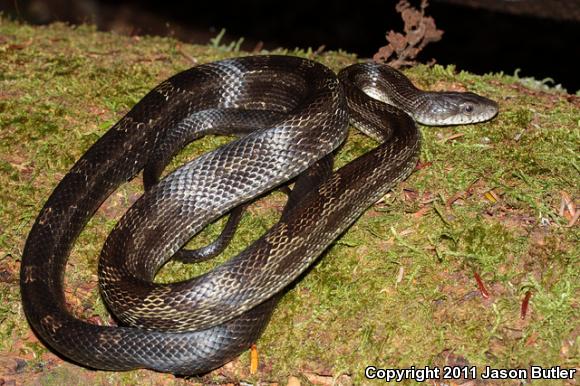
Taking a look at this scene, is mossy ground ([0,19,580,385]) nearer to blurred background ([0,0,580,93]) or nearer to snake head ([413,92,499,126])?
snake head ([413,92,499,126])

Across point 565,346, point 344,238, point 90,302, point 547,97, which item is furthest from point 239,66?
point 565,346

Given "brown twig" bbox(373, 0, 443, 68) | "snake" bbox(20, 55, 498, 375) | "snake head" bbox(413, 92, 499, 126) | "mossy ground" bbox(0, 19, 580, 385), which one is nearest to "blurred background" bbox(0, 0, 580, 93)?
"mossy ground" bbox(0, 19, 580, 385)

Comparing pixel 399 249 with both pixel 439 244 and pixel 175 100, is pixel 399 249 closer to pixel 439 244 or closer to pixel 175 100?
pixel 439 244

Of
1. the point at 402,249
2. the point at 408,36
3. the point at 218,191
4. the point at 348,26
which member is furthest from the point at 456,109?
the point at 348,26

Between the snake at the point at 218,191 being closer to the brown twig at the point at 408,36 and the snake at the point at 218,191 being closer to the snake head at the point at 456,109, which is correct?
the snake head at the point at 456,109

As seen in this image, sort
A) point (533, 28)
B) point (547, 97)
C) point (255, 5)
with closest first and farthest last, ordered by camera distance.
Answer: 1. point (547, 97)
2. point (533, 28)
3. point (255, 5)

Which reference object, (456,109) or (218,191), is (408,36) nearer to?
(456,109)
